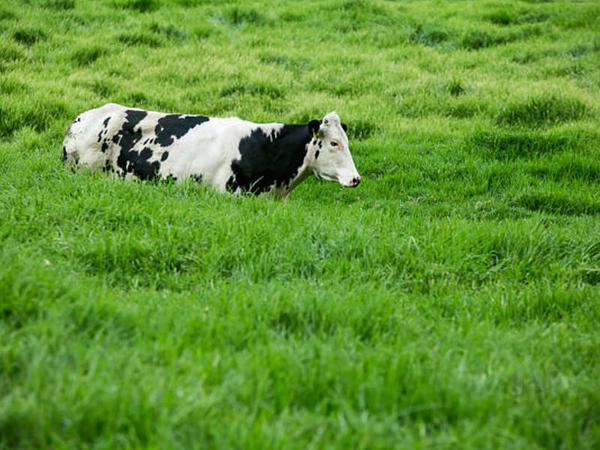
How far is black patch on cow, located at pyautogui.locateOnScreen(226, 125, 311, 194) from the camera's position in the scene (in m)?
7.89

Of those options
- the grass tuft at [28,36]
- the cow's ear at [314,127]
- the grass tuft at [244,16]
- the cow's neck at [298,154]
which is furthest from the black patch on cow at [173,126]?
the grass tuft at [244,16]

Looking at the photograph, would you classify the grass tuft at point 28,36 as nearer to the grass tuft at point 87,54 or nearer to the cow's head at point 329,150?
the grass tuft at point 87,54

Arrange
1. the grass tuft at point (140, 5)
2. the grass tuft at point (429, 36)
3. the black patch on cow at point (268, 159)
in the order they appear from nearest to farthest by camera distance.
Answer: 1. the black patch on cow at point (268, 159)
2. the grass tuft at point (429, 36)
3. the grass tuft at point (140, 5)

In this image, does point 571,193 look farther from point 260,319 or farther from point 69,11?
point 69,11

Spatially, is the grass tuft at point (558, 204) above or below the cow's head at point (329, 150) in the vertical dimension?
below

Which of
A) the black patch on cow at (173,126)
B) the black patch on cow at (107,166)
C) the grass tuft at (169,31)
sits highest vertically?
the grass tuft at (169,31)

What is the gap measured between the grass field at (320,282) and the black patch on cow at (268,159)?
626 mm

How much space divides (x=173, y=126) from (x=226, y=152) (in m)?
0.93

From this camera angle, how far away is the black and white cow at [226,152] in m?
7.92

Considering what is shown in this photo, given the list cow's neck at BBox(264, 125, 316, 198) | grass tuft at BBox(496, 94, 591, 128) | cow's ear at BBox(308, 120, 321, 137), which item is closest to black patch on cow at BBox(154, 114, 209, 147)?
cow's neck at BBox(264, 125, 316, 198)

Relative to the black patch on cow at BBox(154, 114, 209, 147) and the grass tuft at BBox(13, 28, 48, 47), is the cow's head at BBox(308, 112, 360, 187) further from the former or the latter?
the grass tuft at BBox(13, 28, 48, 47)

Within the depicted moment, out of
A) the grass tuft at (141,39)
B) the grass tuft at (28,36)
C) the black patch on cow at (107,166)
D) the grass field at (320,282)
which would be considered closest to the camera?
the grass field at (320,282)

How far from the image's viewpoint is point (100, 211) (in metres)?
5.71

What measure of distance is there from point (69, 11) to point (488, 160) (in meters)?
11.6
